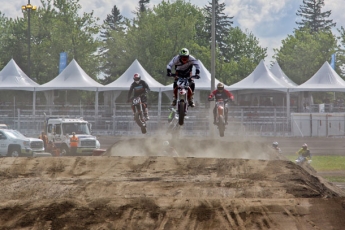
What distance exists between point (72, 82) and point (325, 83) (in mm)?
18064

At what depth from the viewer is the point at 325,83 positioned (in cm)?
5069

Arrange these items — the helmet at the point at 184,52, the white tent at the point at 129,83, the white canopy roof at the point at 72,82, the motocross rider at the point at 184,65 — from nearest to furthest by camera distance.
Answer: the helmet at the point at 184,52 < the motocross rider at the point at 184,65 < the white tent at the point at 129,83 < the white canopy roof at the point at 72,82

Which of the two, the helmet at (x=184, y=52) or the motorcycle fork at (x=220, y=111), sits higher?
the helmet at (x=184, y=52)

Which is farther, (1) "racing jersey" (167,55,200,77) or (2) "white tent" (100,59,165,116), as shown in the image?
(2) "white tent" (100,59,165,116)

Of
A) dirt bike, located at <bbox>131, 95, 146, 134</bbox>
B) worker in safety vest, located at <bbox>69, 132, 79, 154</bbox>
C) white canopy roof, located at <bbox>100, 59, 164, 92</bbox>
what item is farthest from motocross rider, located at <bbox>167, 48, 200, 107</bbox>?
white canopy roof, located at <bbox>100, 59, 164, 92</bbox>

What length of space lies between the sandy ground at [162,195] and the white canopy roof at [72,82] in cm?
2696

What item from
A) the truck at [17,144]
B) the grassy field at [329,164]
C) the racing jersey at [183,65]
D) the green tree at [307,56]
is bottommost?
the grassy field at [329,164]

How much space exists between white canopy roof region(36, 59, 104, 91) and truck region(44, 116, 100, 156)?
36.2ft

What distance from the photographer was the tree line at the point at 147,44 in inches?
2906

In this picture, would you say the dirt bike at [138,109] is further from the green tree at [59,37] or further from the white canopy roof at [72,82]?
the green tree at [59,37]

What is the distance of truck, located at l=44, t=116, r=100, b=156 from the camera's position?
36562mm

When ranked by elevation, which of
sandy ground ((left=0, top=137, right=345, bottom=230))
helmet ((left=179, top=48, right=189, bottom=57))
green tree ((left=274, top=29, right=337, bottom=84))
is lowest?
sandy ground ((left=0, top=137, right=345, bottom=230))

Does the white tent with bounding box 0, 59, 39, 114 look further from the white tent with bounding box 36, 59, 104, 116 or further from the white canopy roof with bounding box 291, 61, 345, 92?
the white canopy roof with bounding box 291, 61, 345, 92

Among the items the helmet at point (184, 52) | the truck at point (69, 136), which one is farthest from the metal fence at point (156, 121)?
the helmet at point (184, 52)
